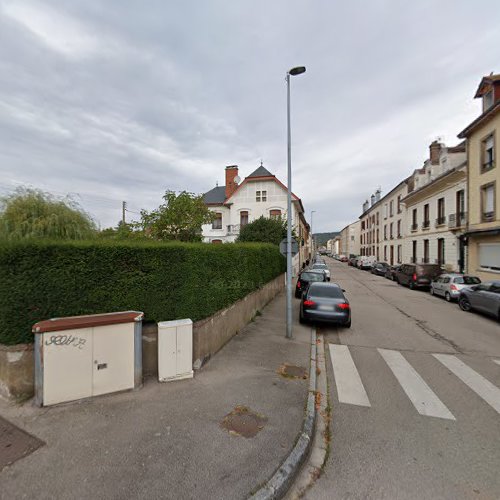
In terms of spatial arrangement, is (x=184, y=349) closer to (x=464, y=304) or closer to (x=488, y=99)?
(x=464, y=304)

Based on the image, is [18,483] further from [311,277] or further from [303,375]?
[311,277]

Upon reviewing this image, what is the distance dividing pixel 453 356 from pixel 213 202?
25.6 metres

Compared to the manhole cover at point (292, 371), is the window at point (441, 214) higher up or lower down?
higher up

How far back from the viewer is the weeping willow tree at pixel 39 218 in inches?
231

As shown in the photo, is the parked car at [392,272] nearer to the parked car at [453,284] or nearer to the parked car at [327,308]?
the parked car at [453,284]

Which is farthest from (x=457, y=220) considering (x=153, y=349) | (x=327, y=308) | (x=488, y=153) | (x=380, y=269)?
(x=153, y=349)

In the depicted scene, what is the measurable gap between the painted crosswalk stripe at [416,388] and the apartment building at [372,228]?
→ 34.2 metres

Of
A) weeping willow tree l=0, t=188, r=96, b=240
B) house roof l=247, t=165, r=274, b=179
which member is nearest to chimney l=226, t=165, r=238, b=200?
house roof l=247, t=165, r=274, b=179

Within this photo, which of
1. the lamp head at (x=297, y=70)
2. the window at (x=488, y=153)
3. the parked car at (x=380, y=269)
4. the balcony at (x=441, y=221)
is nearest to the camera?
the lamp head at (x=297, y=70)

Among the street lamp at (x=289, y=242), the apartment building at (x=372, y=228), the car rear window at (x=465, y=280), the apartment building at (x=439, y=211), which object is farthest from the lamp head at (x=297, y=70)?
the apartment building at (x=372, y=228)

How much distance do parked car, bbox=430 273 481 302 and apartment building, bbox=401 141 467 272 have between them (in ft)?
18.9

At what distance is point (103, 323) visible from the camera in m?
3.56

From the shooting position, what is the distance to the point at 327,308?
730 cm

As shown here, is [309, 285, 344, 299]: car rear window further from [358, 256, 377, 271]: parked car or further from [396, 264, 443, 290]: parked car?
[358, 256, 377, 271]: parked car
